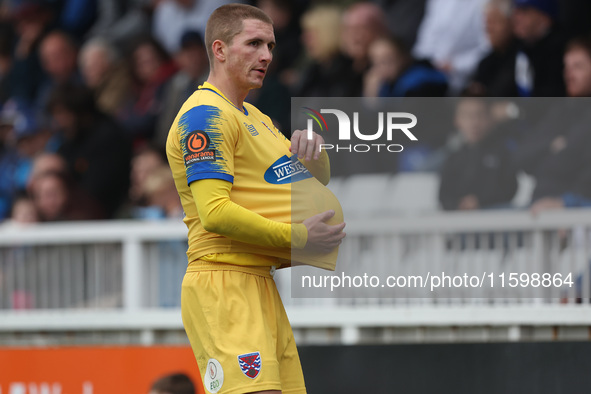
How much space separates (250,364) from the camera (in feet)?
11.4

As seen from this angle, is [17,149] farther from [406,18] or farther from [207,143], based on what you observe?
[207,143]

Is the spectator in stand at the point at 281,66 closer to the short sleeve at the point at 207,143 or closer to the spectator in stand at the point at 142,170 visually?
the spectator in stand at the point at 142,170

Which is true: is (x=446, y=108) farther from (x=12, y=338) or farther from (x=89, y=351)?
(x=12, y=338)

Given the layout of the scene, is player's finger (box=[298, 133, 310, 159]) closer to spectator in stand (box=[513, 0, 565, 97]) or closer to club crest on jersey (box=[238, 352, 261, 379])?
club crest on jersey (box=[238, 352, 261, 379])

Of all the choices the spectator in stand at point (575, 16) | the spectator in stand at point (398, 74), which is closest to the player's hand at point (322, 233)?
the spectator in stand at point (398, 74)

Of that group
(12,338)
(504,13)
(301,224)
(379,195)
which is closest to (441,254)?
(379,195)

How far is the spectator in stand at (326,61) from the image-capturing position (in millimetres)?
7914

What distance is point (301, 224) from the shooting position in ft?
11.7

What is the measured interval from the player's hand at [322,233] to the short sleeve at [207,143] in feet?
1.18

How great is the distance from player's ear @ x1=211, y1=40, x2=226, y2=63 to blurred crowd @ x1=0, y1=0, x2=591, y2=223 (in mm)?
1799

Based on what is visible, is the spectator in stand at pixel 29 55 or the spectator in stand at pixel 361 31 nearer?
the spectator in stand at pixel 361 31

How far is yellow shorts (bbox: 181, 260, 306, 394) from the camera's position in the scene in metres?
3.48
